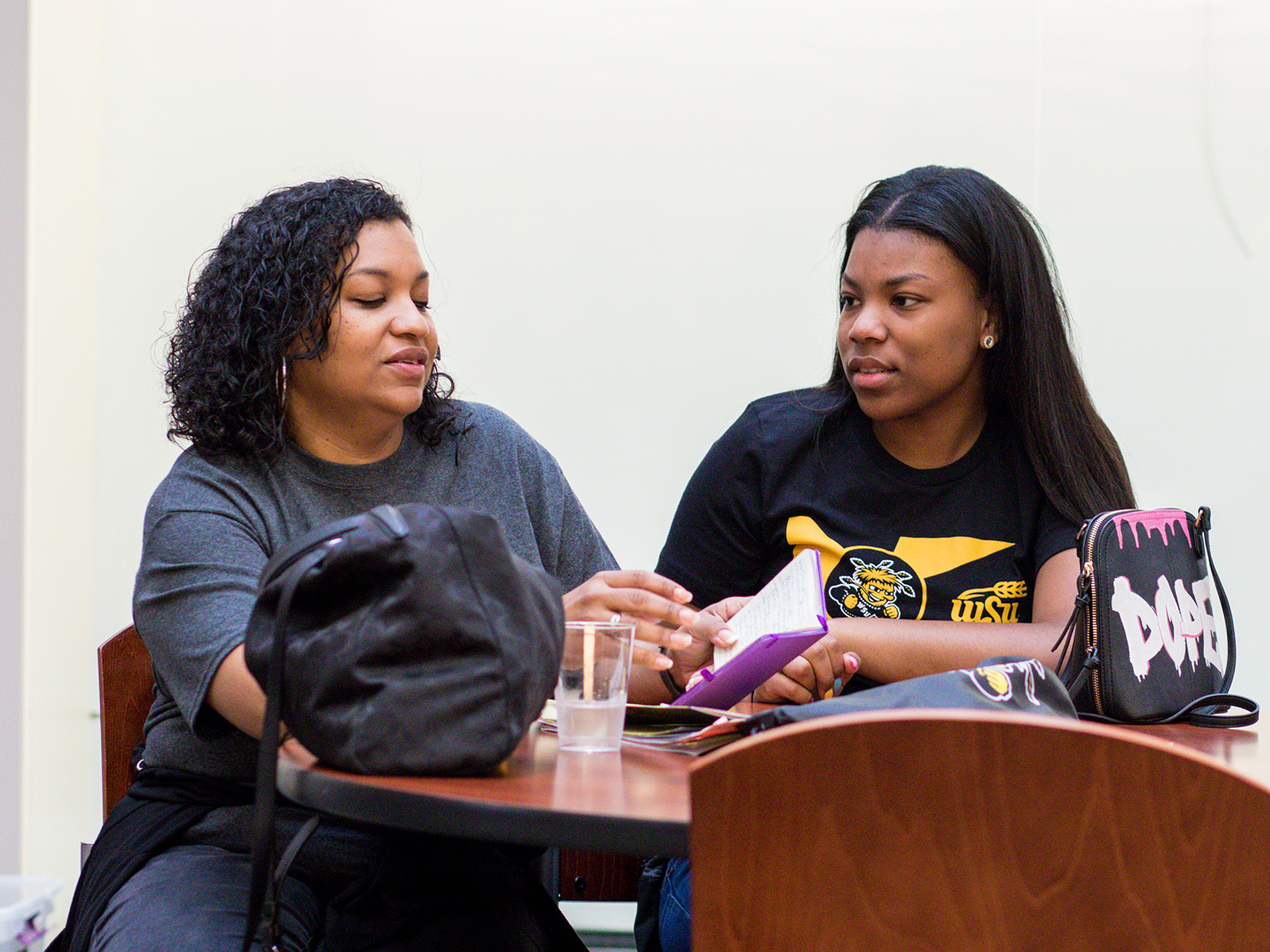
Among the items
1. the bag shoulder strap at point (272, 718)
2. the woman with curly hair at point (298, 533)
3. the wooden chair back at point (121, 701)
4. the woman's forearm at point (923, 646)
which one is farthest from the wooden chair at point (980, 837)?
the wooden chair back at point (121, 701)

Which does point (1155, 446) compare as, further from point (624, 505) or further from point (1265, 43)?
point (624, 505)

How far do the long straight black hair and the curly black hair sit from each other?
0.82 m

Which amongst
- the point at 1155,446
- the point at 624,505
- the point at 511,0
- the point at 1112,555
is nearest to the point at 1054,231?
the point at 1155,446

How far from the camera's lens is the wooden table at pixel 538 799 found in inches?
31.3

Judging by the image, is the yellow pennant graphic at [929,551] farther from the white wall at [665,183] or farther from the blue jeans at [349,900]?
the white wall at [665,183]

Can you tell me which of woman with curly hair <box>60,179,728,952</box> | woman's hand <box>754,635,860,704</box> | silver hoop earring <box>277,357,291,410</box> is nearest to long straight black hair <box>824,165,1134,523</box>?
woman's hand <box>754,635,860,704</box>

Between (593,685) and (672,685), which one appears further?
(672,685)

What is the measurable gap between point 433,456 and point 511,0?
1367 mm

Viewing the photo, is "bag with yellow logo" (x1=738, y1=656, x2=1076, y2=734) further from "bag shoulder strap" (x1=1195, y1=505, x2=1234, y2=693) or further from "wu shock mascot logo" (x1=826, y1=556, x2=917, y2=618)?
"wu shock mascot logo" (x1=826, y1=556, x2=917, y2=618)

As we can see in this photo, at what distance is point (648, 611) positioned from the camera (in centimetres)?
129

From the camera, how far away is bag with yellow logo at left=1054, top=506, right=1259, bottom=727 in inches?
51.5

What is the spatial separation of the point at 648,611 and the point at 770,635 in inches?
9.7

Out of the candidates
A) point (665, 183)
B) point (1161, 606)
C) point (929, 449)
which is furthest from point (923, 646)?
point (665, 183)

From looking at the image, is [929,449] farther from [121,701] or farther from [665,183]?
[121,701]
